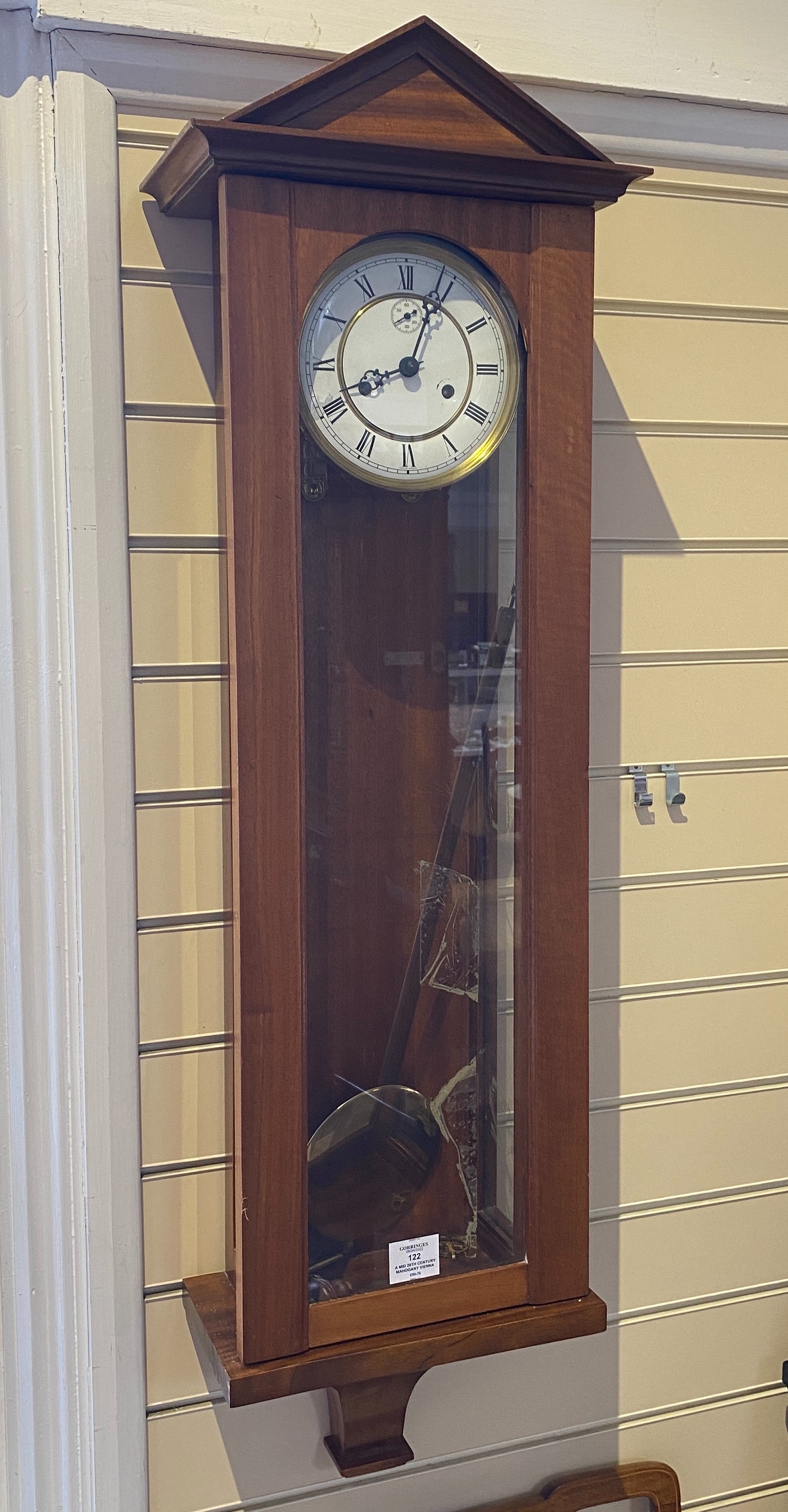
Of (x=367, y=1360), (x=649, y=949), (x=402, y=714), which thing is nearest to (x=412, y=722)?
(x=402, y=714)

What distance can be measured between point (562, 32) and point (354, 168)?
40 centimetres

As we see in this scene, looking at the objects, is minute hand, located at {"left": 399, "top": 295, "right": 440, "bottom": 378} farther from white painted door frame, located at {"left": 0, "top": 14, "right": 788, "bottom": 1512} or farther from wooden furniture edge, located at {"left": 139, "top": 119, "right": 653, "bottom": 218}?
white painted door frame, located at {"left": 0, "top": 14, "right": 788, "bottom": 1512}

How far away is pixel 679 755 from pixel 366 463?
0.51 m

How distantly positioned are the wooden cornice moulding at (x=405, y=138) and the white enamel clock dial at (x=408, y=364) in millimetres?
60

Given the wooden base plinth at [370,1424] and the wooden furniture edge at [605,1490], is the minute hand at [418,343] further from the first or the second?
the wooden furniture edge at [605,1490]

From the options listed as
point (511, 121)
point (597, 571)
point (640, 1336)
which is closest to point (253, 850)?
point (597, 571)

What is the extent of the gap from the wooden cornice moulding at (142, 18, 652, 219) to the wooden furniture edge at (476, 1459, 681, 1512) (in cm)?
125

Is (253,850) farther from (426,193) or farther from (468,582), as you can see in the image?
(426,193)

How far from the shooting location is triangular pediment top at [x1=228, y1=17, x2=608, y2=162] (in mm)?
926

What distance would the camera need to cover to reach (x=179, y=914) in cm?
112

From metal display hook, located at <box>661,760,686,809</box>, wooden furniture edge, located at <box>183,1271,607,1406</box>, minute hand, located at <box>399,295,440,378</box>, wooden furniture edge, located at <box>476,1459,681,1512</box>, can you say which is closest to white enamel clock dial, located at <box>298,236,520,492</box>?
minute hand, located at <box>399,295,440,378</box>

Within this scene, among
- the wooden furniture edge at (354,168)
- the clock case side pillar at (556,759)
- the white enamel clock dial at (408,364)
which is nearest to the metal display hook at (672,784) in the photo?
the clock case side pillar at (556,759)

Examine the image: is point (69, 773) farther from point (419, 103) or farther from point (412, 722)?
point (419, 103)

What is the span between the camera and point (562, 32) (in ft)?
3.87
